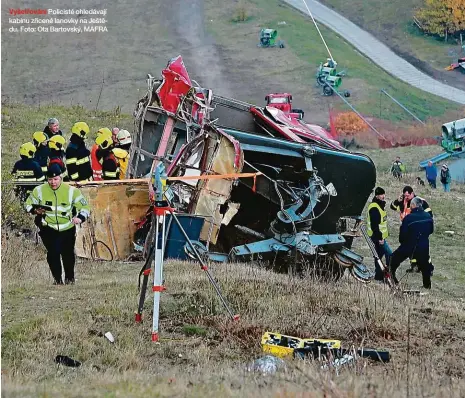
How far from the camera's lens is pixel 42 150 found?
1429 centimetres

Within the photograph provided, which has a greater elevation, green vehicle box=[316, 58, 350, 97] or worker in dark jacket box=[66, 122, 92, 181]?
worker in dark jacket box=[66, 122, 92, 181]

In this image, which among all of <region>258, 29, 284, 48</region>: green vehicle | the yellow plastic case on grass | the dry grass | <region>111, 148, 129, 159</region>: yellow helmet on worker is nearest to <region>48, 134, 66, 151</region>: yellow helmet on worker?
<region>111, 148, 129, 159</region>: yellow helmet on worker

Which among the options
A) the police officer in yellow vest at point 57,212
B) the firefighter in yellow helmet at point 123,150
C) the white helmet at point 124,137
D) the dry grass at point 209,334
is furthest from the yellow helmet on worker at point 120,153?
the police officer in yellow vest at point 57,212

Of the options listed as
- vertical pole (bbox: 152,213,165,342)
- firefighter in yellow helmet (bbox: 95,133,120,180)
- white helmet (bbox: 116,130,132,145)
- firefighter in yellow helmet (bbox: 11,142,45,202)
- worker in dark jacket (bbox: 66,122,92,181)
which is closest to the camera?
vertical pole (bbox: 152,213,165,342)

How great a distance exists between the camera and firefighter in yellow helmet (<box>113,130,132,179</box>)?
13.7 meters

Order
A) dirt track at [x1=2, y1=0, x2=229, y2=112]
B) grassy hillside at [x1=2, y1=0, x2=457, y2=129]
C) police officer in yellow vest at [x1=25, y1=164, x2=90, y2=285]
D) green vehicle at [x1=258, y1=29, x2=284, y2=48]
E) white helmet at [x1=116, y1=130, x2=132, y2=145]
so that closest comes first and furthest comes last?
police officer in yellow vest at [x1=25, y1=164, x2=90, y2=285]
white helmet at [x1=116, y1=130, x2=132, y2=145]
dirt track at [x1=2, y1=0, x2=229, y2=112]
grassy hillside at [x1=2, y1=0, x2=457, y2=129]
green vehicle at [x1=258, y1=29, x2=284, y2=48]

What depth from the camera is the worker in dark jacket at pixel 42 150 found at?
14.2 m

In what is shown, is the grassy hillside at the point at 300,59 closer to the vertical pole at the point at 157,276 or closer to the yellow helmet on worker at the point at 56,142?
the yellow helmet on worker at the point at 56,142

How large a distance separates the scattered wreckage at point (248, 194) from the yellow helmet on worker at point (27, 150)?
2019 millimetres

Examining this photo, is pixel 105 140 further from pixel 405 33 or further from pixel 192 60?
pixel 405 33

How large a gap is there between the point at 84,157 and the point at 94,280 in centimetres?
385

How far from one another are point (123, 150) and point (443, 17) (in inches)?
1518

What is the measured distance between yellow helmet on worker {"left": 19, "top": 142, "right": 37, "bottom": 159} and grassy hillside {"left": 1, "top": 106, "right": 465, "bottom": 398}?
2.17 metres

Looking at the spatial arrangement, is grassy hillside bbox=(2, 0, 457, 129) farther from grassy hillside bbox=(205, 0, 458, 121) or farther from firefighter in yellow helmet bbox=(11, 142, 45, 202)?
firefighter in yellow helmet bbox=(11, 142, 45, 202)
